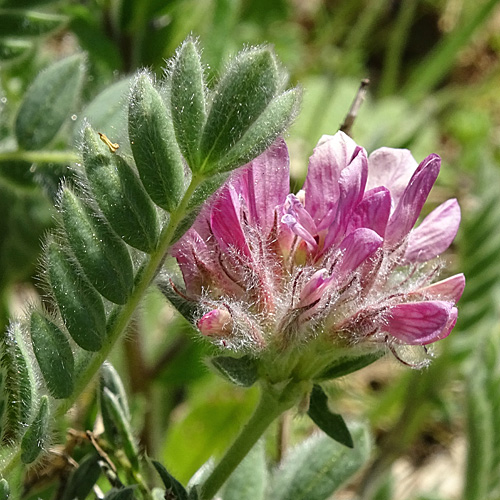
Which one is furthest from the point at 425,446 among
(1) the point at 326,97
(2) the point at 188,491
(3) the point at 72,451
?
Answer: (2) the point at 188,491

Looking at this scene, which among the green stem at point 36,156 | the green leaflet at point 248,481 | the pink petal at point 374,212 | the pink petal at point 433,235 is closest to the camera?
the pink petal at point 374,212

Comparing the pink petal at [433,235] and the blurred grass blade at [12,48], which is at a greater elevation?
the pink petal at [433,235]

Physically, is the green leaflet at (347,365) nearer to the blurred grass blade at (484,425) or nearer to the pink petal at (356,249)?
the pink petal at (356,249)

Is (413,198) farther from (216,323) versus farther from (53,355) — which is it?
(53,355)

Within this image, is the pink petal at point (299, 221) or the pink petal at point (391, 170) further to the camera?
the pink petal at point (391, 170)

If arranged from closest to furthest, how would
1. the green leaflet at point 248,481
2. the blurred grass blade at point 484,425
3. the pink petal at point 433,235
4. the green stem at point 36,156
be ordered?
1. the pink petal at point 433,235
2. the green leaflet at point 248,481
3. the green stem at point 36,156
4. the blurred grass blade at point 484,425

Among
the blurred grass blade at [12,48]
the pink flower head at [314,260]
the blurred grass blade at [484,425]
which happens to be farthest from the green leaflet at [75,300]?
the blurred grass blade at [484,425]

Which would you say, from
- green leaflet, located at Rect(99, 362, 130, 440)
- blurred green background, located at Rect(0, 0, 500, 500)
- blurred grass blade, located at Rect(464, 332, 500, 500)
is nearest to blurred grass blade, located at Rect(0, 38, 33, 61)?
blurred green background, located at Rect(0, 0, 500, 500)

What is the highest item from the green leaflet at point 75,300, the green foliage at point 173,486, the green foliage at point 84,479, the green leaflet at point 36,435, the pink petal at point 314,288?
the pink petal at point 314,288
